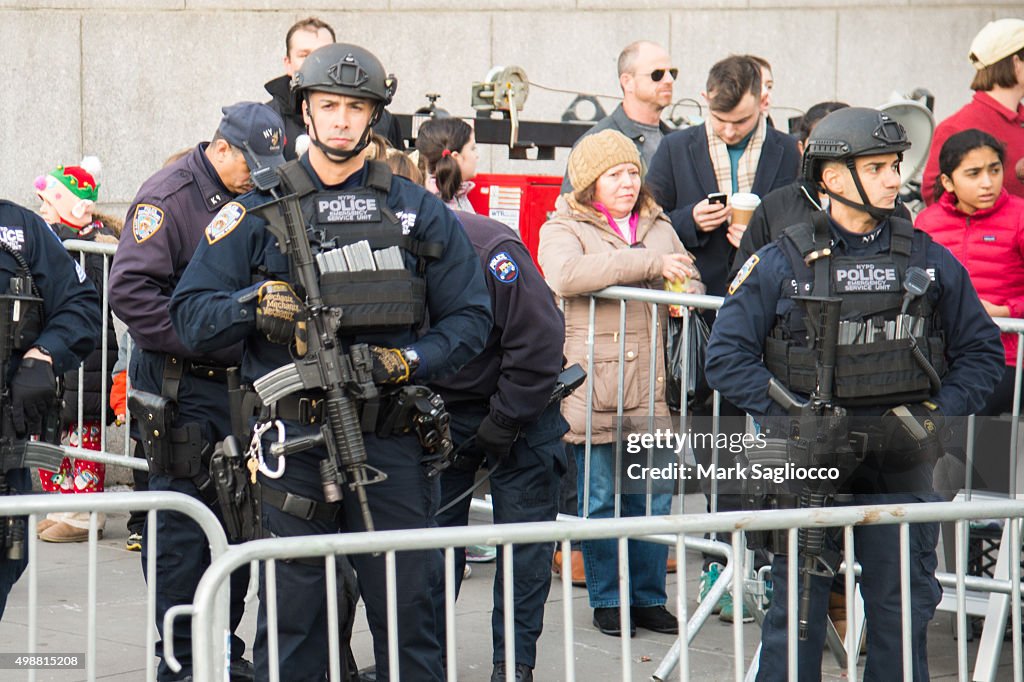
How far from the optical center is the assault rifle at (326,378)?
4371 millimetres

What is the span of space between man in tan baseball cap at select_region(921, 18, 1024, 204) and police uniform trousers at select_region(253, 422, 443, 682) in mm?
3707

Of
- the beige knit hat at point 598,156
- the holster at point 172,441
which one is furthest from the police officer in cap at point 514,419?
the beige knit hat at point 598,156

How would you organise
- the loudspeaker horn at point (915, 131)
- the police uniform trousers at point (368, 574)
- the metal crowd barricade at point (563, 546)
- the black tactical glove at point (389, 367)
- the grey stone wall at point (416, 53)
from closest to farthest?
the metal crowd barricade at point (563, 546), the police uniform trousers at point (368, 574), the black tactical glove at point (389, 367), the loudspeaker horn at point (915, 131), the grey stone wall at point (416, 53)

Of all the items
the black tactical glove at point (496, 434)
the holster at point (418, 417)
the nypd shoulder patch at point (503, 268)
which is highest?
the nypd shoulder patch at point (503, 268)

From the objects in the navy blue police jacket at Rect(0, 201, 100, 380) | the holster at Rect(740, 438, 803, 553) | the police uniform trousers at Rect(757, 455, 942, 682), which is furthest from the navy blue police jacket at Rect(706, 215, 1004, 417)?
the navy blue police jacket at Rect(0, 201, 100, 380)

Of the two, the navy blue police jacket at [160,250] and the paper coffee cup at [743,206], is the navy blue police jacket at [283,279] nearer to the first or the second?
the navy blue police jacket at [160,250]

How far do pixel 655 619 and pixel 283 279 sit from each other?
2.55 metres

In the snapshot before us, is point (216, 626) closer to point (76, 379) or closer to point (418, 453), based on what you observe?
point (418, 453)

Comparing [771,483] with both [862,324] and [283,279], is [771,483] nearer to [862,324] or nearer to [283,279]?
[862,324]

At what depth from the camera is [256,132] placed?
17.7 ft

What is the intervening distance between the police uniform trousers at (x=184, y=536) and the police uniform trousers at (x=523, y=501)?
0.83 m

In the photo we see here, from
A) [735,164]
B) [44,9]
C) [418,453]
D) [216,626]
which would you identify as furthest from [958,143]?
[44,9]

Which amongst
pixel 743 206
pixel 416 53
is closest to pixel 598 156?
pixel 743 206

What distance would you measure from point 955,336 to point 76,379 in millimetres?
4396
